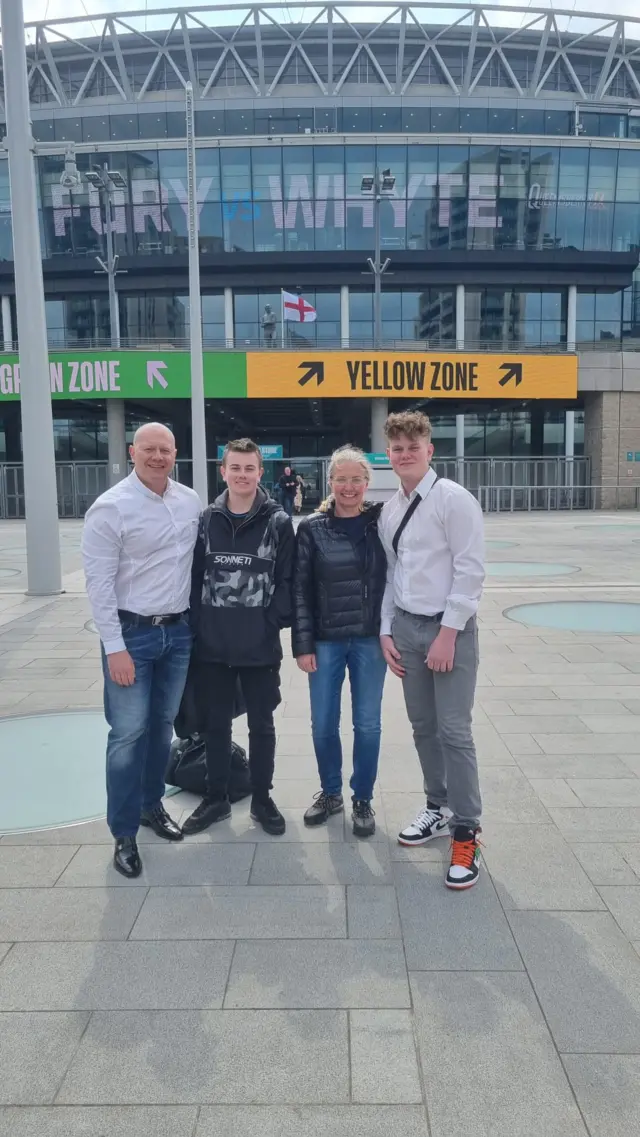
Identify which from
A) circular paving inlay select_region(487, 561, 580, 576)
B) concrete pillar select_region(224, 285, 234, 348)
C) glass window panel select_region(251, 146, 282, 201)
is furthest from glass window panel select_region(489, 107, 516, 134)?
circular paving inlay select_region(487, 561, 580, 576)

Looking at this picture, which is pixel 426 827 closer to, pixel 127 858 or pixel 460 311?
pixel 127 858

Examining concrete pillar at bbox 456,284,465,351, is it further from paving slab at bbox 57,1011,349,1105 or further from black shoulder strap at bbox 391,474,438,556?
paving slab at bbox 57,1011,349,1105

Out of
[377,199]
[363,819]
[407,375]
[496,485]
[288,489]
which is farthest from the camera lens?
[377,199]

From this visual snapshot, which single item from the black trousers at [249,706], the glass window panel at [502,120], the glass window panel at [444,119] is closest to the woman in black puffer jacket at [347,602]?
the black trousers at [249,706]

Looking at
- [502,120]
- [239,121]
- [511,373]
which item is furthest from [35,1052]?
[502,120]

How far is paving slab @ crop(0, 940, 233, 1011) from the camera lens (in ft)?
8.47

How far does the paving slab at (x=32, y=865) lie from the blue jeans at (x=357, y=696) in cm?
131

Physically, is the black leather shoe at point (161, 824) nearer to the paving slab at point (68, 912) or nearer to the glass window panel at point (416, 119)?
the paving slab at point (68, 912)

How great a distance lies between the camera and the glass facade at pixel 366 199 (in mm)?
37688

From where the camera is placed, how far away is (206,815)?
13.0 feet

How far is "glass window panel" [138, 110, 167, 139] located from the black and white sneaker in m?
51.8

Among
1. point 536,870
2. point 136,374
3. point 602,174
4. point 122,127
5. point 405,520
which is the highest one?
point 122,127

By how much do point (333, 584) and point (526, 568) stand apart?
10469 mm

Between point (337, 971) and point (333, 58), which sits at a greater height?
point (333, 58)
